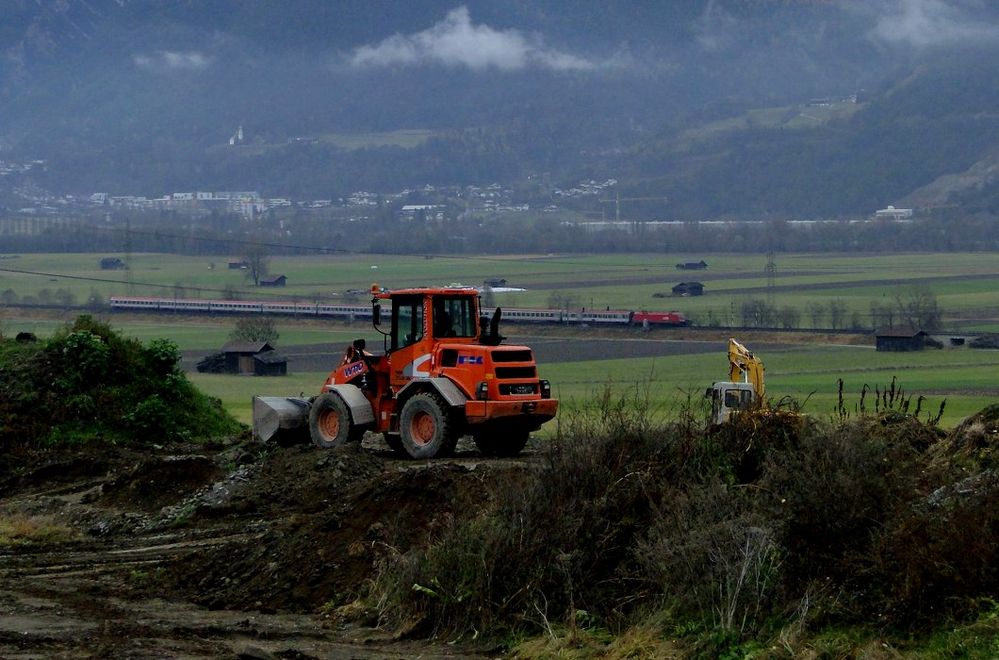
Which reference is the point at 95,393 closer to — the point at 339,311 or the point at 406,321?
the point at 406,321

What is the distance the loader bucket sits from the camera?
24766 millimetres

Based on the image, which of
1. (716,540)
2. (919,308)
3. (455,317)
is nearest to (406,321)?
(455,317)

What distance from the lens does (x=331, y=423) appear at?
2416 centimetres

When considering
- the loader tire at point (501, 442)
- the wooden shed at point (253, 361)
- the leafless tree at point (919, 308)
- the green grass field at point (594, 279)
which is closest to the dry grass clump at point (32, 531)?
the loader tire at point (501, 442)

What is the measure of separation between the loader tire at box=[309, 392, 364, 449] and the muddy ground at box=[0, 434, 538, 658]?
722 mm

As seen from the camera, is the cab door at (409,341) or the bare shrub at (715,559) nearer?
the bare shrub at (715,559)

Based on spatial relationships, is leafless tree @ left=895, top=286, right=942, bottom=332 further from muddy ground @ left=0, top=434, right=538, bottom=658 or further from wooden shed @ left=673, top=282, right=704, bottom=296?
muddy ground @ left=0, top=434, right=538, bottom=658

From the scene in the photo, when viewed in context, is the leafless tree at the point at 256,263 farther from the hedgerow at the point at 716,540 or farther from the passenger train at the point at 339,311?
the hedgerow at the point at 716,540

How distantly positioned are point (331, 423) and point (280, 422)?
1.00m

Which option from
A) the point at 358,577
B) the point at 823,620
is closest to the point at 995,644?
the point at 823,620

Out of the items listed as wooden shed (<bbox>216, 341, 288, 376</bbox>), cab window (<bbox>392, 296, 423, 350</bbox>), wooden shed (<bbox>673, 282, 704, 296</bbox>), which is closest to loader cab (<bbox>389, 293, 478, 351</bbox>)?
cab window (<bbox>392, 296, 423, 350</bbox>)

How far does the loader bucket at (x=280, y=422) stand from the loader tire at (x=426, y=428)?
219 centimetres

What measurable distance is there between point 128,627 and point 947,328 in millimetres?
89025

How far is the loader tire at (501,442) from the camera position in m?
23.9
